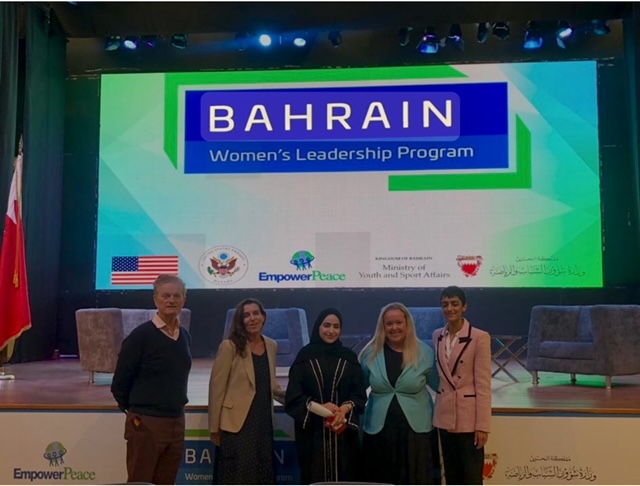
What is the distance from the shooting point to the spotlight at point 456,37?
24.8 feet

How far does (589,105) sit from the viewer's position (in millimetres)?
7477

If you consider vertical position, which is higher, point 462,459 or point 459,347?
point 459,347

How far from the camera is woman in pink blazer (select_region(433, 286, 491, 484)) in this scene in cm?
318

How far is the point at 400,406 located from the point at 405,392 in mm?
66

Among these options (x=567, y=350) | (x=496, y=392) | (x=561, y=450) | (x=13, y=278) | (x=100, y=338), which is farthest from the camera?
(x=13, y=278)

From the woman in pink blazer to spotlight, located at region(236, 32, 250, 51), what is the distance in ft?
18.1

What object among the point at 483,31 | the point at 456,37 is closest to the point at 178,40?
the point at 456,37

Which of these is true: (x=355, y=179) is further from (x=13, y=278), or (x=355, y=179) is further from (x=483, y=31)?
(x=13, y=278)

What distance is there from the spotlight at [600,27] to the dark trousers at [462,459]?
5.66 m

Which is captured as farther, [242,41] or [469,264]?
[242,41]

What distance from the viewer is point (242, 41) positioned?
805cm

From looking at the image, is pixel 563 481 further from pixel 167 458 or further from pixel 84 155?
pixel 84 155

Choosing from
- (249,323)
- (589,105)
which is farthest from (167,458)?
(589,105)

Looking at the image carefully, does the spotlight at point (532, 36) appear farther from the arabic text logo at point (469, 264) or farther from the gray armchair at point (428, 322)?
the gray armchair at point (428, 322)
